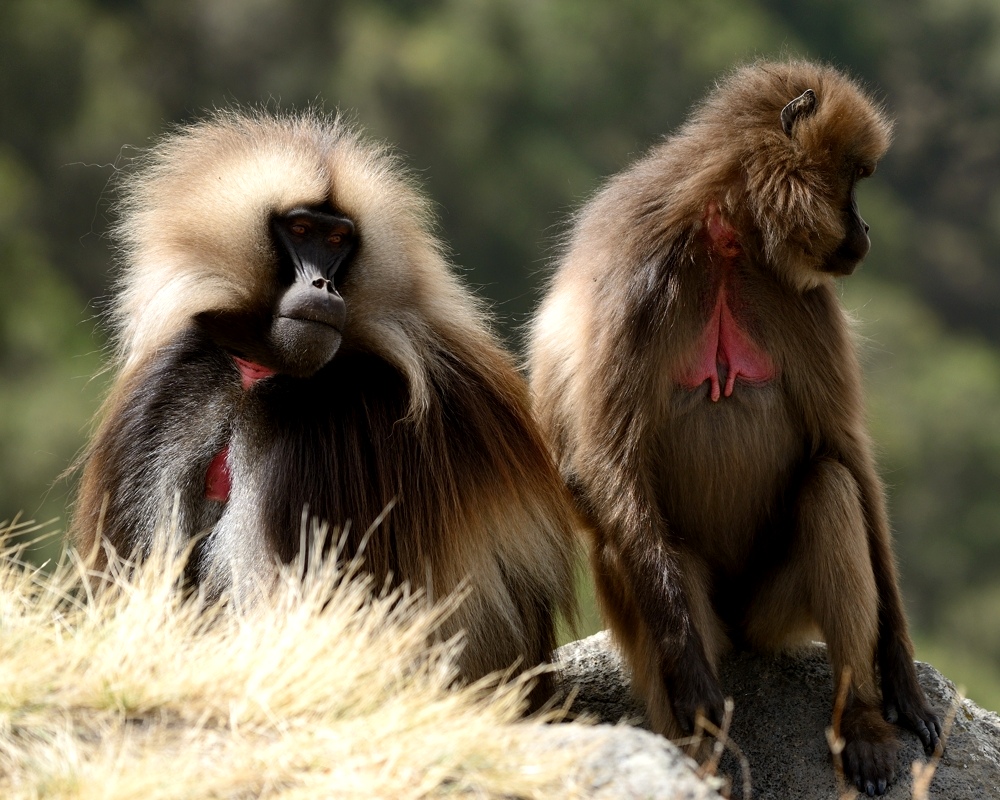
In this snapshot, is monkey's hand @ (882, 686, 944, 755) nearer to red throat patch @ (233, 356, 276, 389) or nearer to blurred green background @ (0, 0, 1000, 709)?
red throat patch @ (233, 356, 276, 389)

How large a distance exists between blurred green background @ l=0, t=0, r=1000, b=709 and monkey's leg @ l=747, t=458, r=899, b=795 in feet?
47.9

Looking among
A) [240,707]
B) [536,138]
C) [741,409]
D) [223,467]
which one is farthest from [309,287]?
[536,138]

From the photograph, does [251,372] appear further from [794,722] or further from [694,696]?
[794,722]

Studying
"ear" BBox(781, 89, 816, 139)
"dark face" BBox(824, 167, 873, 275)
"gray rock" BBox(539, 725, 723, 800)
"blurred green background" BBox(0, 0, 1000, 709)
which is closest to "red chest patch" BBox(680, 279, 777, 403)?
"dark face" BBox(824, 167, 873, 275)

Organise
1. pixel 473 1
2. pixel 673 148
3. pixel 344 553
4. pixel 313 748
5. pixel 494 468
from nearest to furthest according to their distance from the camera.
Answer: pixel 313 748 → pixel 344 553 → pixel 494 468 → pixel 673 148 → pixel 473 1

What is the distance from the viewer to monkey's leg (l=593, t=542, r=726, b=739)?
15.0ft

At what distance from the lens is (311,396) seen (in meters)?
4.61

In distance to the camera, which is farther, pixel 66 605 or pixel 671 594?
pixel 671 594

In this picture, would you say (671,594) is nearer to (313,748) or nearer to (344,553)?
(344,553)

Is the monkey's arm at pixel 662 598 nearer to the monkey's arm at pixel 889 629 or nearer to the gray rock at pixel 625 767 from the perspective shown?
the monkey's arm at pixel 889 629

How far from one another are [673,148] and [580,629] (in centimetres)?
180

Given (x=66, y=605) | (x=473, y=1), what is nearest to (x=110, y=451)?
(x=66, y=605)

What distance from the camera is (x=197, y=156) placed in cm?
484

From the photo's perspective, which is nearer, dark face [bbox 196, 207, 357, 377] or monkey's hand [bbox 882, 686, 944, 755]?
dark face [bbox 196, 207, 357, 377]
